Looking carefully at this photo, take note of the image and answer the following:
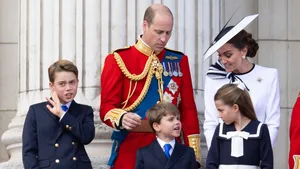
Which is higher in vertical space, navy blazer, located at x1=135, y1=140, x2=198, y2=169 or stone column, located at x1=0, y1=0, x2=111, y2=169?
stone column, located at x1=0, y1=0, x2=111, y2=169

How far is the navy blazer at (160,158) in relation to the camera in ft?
27.4

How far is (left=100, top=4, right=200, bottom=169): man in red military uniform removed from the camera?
8.65 meters

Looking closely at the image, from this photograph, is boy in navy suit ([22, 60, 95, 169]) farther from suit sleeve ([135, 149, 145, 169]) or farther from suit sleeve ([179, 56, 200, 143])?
suit sleeve ([179, 56, 200, 143])

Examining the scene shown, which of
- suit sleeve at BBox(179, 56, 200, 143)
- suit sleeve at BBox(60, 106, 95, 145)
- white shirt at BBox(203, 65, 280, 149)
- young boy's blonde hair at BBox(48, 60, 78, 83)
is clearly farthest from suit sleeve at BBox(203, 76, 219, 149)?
young boy's blonde hair at BBox(48, 60, 78, 83)

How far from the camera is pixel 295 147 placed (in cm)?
812

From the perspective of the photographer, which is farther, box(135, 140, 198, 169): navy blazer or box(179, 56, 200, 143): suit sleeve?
box(179, 56, 200, 143): suit sleeve

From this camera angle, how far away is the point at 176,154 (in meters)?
8.38

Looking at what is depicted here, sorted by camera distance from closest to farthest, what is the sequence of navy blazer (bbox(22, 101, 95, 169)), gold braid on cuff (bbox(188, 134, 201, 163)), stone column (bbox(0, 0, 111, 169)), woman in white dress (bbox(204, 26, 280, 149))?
1. navy blazer (bbox(22, 101, 95, 169))
2. woman in white dress (bbox(204, 26, 280, 149))
3. gold braid on cuff (bbox(188, 134, 201, 163))
4. stone column (bbox(0, 0, 111, 169))

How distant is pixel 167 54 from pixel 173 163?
94 centimetres

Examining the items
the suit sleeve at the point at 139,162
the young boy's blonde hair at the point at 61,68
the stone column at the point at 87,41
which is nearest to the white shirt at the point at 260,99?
the suit sleeve at the point at 139,162

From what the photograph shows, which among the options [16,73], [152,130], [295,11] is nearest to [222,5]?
[295,11]

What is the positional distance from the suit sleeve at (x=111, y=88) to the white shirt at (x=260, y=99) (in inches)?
24.0

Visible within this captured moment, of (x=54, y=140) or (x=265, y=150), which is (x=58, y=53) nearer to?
(x=54, y=140)

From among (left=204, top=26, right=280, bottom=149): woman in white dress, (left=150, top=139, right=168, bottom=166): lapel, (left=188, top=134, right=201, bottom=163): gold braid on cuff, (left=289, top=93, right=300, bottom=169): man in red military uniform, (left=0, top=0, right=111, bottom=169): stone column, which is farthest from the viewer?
(left=0, top=0, right=111, bottom=169): stone column
